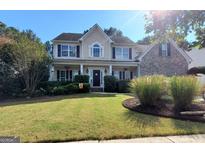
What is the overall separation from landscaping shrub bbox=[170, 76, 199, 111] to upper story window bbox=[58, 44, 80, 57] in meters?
16.7

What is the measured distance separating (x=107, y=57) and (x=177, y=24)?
13252 millimetres

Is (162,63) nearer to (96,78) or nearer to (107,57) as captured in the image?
(107,57)

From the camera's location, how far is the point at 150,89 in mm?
9750

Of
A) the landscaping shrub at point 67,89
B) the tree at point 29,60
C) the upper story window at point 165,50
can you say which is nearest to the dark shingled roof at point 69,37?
the tree at point 29,60

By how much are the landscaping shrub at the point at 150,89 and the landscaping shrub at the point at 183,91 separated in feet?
1.75

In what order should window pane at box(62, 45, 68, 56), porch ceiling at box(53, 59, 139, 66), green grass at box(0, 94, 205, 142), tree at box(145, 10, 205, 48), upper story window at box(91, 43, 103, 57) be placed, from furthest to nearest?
1. upper story window at box(91, 43, 103, 57)
2. window pane at box(62, 45, 68, 56)
3. porch ceiling at box(53, 59, 139, 66)
4. tree at box(145, 10, 205, 48)
5. green grass at box(0, 94, 205, 142)

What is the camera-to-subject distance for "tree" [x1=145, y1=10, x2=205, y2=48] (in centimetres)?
1237

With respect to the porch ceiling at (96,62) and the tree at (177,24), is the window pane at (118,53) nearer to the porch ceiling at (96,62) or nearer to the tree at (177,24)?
the porch ceiling at (96,62)

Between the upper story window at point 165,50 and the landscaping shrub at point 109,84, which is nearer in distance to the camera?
the landscaping shrub at point 109,84

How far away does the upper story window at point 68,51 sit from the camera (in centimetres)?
2480

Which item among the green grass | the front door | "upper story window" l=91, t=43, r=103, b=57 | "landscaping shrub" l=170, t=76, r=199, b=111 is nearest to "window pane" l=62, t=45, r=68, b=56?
"upper story window" l=91, t=43, r=103, b=57

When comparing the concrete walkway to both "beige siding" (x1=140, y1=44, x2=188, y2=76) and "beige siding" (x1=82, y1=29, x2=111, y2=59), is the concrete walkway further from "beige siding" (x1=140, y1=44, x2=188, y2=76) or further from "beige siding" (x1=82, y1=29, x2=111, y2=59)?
"beige siding" (x1=82, y1=29, x2=111, y2=59)
